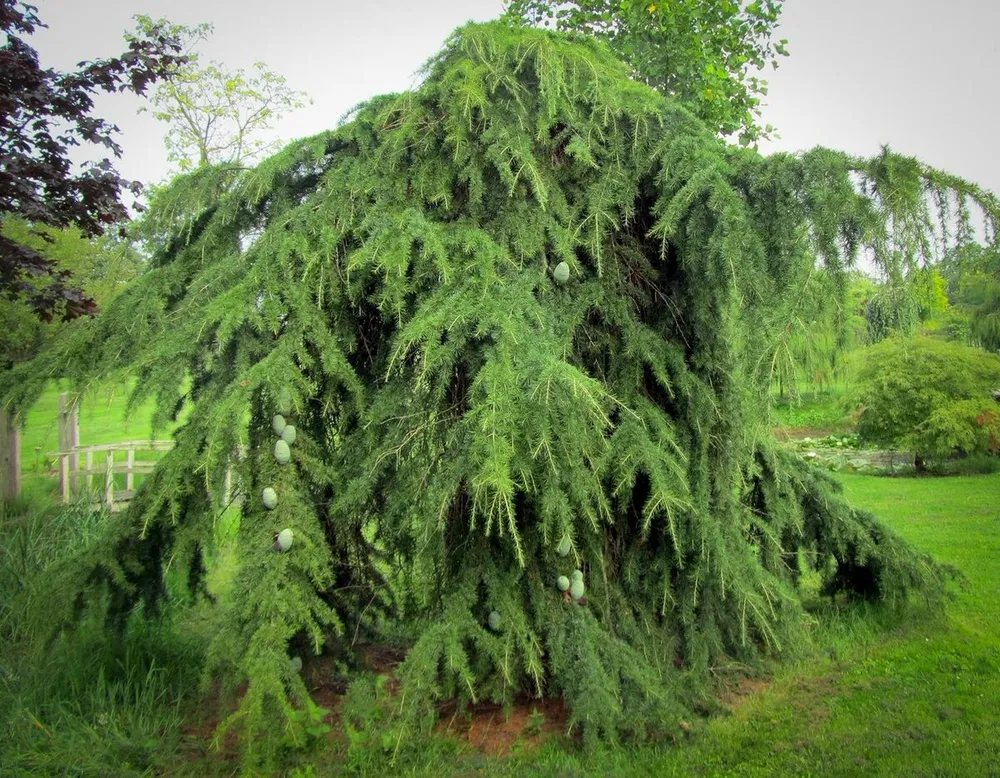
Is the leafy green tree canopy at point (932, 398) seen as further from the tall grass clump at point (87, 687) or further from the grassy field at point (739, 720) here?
the tall grass clump at point (87, 687)

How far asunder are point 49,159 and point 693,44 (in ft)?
18.3

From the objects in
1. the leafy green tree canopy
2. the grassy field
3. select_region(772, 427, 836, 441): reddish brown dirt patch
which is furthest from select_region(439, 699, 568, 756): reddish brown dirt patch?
select_region(772, 427, 836, 441): reddish brown dirt patch

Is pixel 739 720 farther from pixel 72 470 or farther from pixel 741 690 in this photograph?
pixel 72 470

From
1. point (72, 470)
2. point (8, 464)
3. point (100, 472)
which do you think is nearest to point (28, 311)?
point (8, 464)

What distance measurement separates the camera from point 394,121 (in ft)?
11.5

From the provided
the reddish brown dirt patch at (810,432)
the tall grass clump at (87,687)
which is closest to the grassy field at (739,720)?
the tall grass clump at (87,687)

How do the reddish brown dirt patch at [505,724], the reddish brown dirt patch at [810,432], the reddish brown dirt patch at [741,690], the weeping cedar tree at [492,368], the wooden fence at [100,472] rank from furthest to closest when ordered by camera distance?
the reddish brown dirt patch at [810,432] → the wooden fence at [100,472] → the reddish brown dirt patch at [741,690] → the reddish brown dirt patch at [505,724] → the weeping cedar tree at [492,368]

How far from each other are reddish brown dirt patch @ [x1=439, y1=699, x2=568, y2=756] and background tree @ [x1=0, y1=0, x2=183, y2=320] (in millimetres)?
3717

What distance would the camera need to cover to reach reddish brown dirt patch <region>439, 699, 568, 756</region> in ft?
10.6

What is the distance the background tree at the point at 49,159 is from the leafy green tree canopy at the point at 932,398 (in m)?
9.35

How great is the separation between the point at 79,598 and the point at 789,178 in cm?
331

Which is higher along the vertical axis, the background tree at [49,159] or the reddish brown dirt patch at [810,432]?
the background tree at [49,159]

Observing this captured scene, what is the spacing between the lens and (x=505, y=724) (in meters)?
3.32

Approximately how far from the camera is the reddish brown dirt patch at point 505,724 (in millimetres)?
3223
